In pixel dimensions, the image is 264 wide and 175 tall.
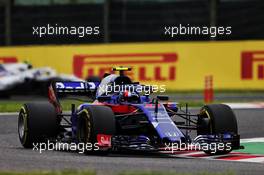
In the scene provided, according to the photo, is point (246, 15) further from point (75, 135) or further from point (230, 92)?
point (75, 135)

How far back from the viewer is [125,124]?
12.5 m

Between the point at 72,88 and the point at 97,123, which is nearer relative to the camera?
the point at 97,123

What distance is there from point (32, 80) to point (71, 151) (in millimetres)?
16657

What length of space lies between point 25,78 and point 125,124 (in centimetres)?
1693

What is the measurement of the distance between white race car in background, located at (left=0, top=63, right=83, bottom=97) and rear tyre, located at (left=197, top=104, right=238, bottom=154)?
16.4 metres

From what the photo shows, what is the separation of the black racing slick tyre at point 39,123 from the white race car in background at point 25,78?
51.7 ft

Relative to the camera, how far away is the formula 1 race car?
1174 centimetres

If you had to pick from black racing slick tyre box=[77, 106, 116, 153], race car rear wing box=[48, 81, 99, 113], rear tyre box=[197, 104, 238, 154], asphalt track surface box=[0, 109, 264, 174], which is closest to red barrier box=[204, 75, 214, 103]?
race car rear wing box=[48, 81, 99, 113]

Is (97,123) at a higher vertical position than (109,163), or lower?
higher

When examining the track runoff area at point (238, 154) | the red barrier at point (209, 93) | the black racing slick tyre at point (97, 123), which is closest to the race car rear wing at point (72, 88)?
the track runoff area at point (238, 154)

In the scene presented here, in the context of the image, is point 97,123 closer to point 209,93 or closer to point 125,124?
point 125,124

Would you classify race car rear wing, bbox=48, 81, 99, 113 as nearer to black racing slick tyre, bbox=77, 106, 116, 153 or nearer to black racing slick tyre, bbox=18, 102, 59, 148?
black racing slick tyre, bbox=18, 102, 59, 148

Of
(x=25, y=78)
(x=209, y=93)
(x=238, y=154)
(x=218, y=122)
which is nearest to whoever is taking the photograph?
(x=218, y=122)

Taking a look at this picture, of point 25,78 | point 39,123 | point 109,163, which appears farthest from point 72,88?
point 25,78
